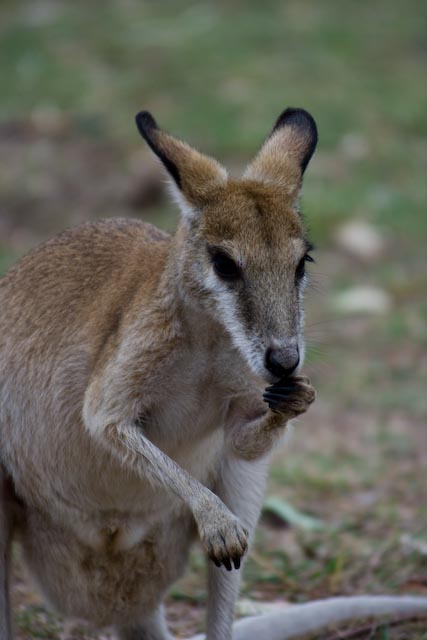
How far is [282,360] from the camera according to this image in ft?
12.2

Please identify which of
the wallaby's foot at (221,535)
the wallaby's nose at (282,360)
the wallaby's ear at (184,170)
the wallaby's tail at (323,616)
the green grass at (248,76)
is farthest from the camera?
the green grass at (248,76)

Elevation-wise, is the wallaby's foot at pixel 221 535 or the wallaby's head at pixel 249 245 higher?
the wallaby's head at pixel 249 245

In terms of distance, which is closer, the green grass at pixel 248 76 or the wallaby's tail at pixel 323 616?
the wallaby's tail at pixel 323 616

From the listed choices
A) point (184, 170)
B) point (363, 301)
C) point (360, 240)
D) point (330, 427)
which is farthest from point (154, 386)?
point (360, 240)

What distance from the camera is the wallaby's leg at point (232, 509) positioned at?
443 cm

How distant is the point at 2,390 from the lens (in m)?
4.60

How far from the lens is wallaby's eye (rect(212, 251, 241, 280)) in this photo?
3.89 metres

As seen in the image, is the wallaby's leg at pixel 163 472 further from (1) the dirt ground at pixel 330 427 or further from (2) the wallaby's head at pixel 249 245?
(1) the dirt ground at pixel 330 427

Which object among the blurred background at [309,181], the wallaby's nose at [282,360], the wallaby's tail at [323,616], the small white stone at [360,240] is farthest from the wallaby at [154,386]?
the small white stone at [360,240]

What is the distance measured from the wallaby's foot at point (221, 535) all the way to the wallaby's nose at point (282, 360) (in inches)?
20.5

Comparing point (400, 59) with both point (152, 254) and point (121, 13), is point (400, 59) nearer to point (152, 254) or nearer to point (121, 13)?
point (121, 13)

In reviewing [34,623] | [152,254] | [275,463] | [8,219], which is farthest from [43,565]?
[8,219]

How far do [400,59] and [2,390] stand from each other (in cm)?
1094

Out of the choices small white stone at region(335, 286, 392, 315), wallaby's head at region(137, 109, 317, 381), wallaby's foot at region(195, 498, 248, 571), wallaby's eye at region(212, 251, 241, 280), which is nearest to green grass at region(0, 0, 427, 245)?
small white stone at region(335, 286, 392, 315)
